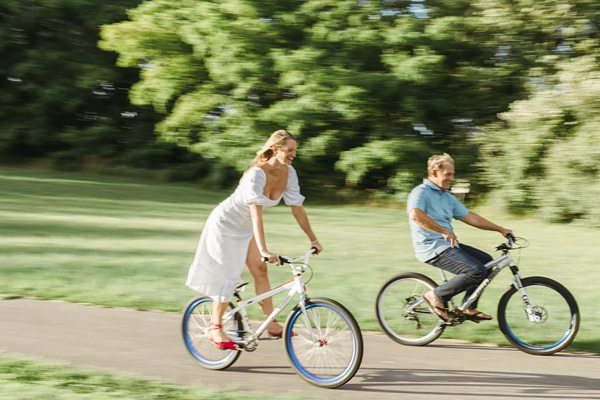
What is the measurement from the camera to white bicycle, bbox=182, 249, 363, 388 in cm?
527

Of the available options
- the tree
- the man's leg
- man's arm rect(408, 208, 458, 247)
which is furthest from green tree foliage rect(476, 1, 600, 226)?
the tree

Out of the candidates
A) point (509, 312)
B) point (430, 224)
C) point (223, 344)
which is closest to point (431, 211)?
point (430, 224)

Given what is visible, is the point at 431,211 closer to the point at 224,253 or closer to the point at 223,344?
the point at 224,253

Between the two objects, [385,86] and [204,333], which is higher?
[385,86]

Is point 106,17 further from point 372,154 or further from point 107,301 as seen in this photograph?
point 107,301

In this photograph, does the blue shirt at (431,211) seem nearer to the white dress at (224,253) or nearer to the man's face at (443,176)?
the man's face at (443,176)

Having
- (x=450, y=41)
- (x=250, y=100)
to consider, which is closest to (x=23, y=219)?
(x=250, y=100)

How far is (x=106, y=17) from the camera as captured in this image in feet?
101

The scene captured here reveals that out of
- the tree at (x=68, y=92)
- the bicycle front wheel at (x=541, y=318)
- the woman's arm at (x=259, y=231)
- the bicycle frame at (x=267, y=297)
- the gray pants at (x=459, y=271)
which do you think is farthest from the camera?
the tree at (x=68, y=92)

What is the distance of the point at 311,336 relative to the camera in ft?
17.9

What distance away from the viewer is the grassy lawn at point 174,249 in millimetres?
8531

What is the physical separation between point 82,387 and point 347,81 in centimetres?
1834

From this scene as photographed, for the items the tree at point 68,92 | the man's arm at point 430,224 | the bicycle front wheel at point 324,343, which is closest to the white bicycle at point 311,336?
the bicycle front wheel at point 324,343

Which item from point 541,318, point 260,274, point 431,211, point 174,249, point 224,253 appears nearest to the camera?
point 224,253
